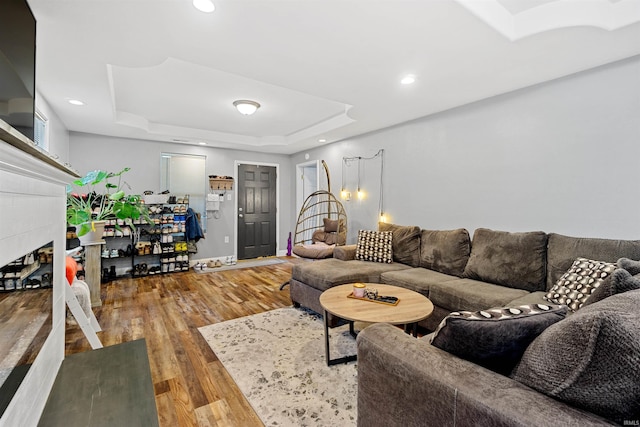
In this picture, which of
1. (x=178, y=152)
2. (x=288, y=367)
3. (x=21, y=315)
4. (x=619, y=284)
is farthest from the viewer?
(x=178, y=152)

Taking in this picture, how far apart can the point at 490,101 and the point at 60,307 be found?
407cm

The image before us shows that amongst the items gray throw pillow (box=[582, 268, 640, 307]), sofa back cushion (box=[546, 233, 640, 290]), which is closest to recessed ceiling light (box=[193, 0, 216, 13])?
gray throw pillow (box=[582, 268, 640, 307])

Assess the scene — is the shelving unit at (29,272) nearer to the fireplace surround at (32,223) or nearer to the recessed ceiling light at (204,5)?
the fireplace surround at (32,223)

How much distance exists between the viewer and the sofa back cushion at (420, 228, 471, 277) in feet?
10.3

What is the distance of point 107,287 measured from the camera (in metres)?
4.30

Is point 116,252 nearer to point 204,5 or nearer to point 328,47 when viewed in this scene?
point 204,5

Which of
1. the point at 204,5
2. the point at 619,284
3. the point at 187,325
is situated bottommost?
the point at 187,325

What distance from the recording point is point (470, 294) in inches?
96.1

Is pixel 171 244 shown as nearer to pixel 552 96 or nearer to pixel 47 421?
pixel 47 421

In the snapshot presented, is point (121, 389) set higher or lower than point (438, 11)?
lower

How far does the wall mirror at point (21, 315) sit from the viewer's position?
34.7 inches

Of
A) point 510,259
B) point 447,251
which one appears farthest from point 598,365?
point 447,251

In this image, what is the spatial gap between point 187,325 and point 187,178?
3.50 metres

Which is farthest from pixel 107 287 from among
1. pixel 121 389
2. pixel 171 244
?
pixel 121 389
